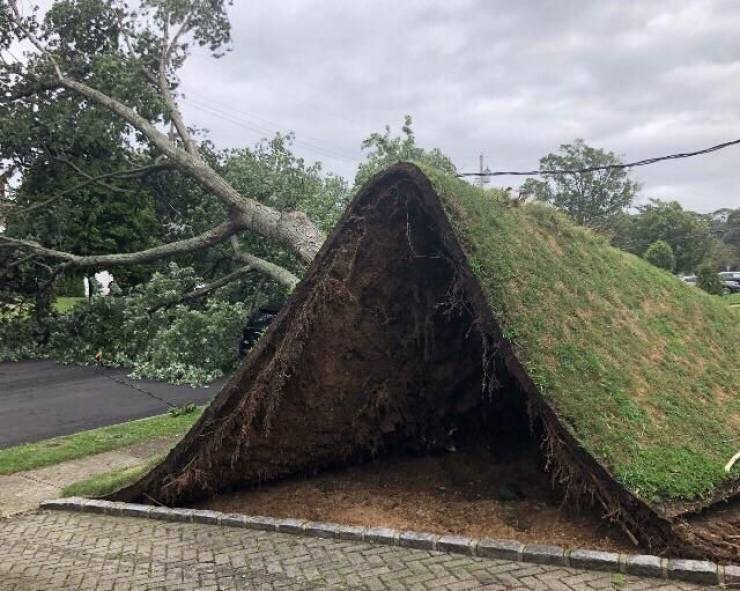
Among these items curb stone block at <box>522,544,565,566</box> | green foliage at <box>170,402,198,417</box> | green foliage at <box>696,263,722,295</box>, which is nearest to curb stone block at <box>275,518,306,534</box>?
curb stone block at <box>522,544,565,566</box>

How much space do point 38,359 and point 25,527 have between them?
452 inches

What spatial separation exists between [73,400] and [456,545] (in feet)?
27.6

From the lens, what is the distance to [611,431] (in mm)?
4281

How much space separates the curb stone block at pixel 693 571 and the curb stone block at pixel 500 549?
0.84 m

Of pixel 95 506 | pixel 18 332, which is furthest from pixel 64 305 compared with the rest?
pixel 95 506

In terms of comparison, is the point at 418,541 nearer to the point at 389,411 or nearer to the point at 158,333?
the point at 389,411

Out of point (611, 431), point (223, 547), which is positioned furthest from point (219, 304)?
point (611, 431)

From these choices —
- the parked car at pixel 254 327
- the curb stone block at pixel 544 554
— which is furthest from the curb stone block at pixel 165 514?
the parked car at pixel 254 327

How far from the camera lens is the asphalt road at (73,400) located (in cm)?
905

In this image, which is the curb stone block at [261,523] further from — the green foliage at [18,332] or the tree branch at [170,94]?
the green foliage at [18,332]

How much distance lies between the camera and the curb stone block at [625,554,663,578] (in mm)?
3645

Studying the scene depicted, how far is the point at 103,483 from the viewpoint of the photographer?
20.0 ft

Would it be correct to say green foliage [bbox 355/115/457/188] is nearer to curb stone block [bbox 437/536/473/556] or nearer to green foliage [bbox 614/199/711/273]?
curb stone block [bbox 437/536/473/556]

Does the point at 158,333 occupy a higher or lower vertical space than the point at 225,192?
lower
